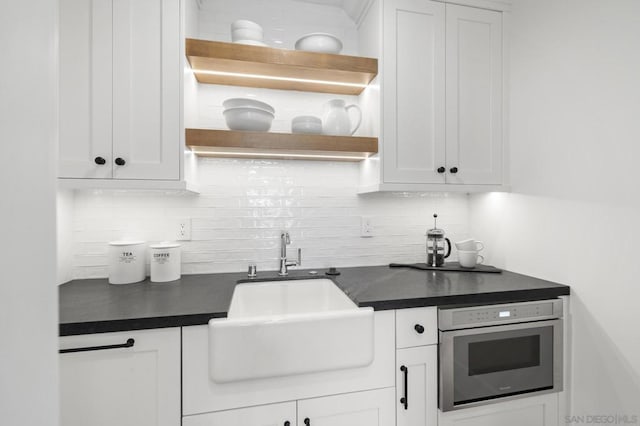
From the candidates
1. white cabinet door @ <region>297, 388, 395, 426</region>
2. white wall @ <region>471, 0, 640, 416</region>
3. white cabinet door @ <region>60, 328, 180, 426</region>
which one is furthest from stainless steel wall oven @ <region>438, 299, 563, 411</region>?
white cabinet door @ <region>60, 328, 180, 426</region>

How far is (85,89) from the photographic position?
1.26 metres

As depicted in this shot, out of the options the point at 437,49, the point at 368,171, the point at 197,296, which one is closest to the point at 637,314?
the point at 368,171

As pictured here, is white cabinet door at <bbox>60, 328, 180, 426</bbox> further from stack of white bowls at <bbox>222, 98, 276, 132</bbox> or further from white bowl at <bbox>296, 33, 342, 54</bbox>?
white bowl at <bbox>296, 33, 342, 54</bbox>

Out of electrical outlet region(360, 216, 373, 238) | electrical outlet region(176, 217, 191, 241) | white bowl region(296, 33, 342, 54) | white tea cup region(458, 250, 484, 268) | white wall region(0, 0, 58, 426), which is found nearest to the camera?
white wall region(0, 0, 58, 426)

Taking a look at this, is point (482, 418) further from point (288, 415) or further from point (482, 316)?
point (288, 415)

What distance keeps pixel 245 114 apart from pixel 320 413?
1.37 metres

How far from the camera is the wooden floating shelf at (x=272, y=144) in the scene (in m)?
1.40

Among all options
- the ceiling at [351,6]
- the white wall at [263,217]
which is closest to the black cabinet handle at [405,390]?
the white wall at [263,217]

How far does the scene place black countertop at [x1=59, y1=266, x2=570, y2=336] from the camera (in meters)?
1.02

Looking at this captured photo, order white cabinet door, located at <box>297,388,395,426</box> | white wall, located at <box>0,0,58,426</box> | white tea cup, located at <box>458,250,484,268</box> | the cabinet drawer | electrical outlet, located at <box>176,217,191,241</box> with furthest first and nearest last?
white tea cup, located at <box>458,250,484,268</box>, electrical outlet, located at <box>176,217,191,241</box>, the cabinet drawer, white cabinet door, located at <box>297,388,395,426</box>, white wall, located at <box>0,0,58,426</box>

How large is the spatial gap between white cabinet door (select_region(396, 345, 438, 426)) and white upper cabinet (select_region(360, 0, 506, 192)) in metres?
0.82

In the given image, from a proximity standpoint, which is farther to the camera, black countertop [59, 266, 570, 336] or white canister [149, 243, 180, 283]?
white canister [149, 243, 180, 283]

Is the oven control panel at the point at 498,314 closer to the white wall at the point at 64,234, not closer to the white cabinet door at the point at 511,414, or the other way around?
the white cabinet door at the point at 511,414

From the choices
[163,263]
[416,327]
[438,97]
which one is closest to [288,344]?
[416,327]
